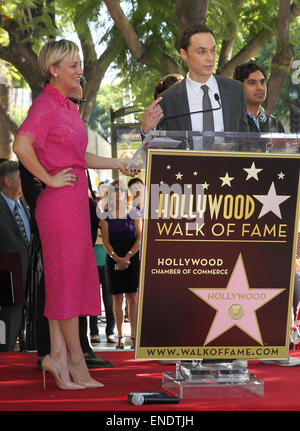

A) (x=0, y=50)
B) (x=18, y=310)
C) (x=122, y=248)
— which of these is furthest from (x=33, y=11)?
(x=18, y=310)

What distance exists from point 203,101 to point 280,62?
636 centimetres

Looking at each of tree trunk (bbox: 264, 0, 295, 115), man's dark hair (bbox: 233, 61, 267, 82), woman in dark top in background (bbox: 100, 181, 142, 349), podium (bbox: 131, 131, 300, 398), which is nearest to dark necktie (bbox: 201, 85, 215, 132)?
podium (bbox: 131, 131, 300, 398)

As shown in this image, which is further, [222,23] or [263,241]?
[222,23]

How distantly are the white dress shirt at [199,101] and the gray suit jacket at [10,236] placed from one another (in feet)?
12.6

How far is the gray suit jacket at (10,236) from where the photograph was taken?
29.2 ft

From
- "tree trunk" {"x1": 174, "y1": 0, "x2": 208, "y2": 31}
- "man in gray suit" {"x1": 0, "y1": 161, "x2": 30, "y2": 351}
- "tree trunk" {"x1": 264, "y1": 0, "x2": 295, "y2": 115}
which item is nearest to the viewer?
"man in gray suit" {"x1": 0, "y1": 161, "x2": 30, "y2": 351}

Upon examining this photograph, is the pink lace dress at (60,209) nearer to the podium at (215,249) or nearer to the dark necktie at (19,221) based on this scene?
the podium at (215,249)

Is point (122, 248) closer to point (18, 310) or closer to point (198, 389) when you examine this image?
point (18, 310)

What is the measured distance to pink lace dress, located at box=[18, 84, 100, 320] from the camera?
535cm

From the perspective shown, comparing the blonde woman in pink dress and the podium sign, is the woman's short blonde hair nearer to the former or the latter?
the blonde woman in pink dress

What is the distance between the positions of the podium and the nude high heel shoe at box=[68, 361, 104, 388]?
0.51 m

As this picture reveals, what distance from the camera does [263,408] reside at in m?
4.72

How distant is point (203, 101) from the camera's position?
214 inches
